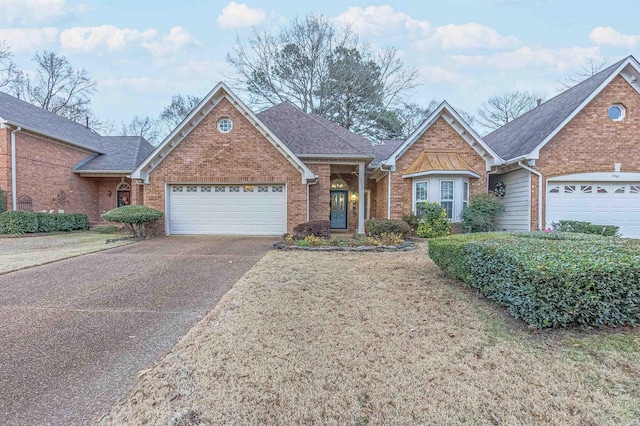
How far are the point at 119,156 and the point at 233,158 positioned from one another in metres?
10.5

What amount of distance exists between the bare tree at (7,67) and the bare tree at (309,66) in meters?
17.2

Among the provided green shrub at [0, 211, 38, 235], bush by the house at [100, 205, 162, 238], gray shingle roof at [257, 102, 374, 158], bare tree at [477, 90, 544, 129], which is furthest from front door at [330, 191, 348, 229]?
bare tree at [477, 90, 544, 129]

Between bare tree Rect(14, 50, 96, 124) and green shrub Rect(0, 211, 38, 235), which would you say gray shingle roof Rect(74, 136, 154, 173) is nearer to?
green shrub Rect(0, 211, 38, 235)

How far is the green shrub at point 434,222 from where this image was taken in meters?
11.9

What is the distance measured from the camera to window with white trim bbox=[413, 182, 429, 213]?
1283cm

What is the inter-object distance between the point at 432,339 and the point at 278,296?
2.36 metres

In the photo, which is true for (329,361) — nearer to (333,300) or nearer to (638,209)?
(333,300)

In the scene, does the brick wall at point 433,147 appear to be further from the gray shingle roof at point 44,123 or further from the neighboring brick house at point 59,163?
the gray shingle roof at point 44,123

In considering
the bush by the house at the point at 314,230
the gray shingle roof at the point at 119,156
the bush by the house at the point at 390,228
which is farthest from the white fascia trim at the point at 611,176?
the gray shingle roof at the point at 119,156

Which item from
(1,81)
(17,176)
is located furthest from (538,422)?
(1,81)

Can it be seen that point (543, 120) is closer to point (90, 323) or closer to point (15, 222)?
point (90, 323)

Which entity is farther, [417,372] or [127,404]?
[417,372]

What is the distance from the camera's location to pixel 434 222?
39.1ft

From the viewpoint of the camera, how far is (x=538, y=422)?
2158 mm
